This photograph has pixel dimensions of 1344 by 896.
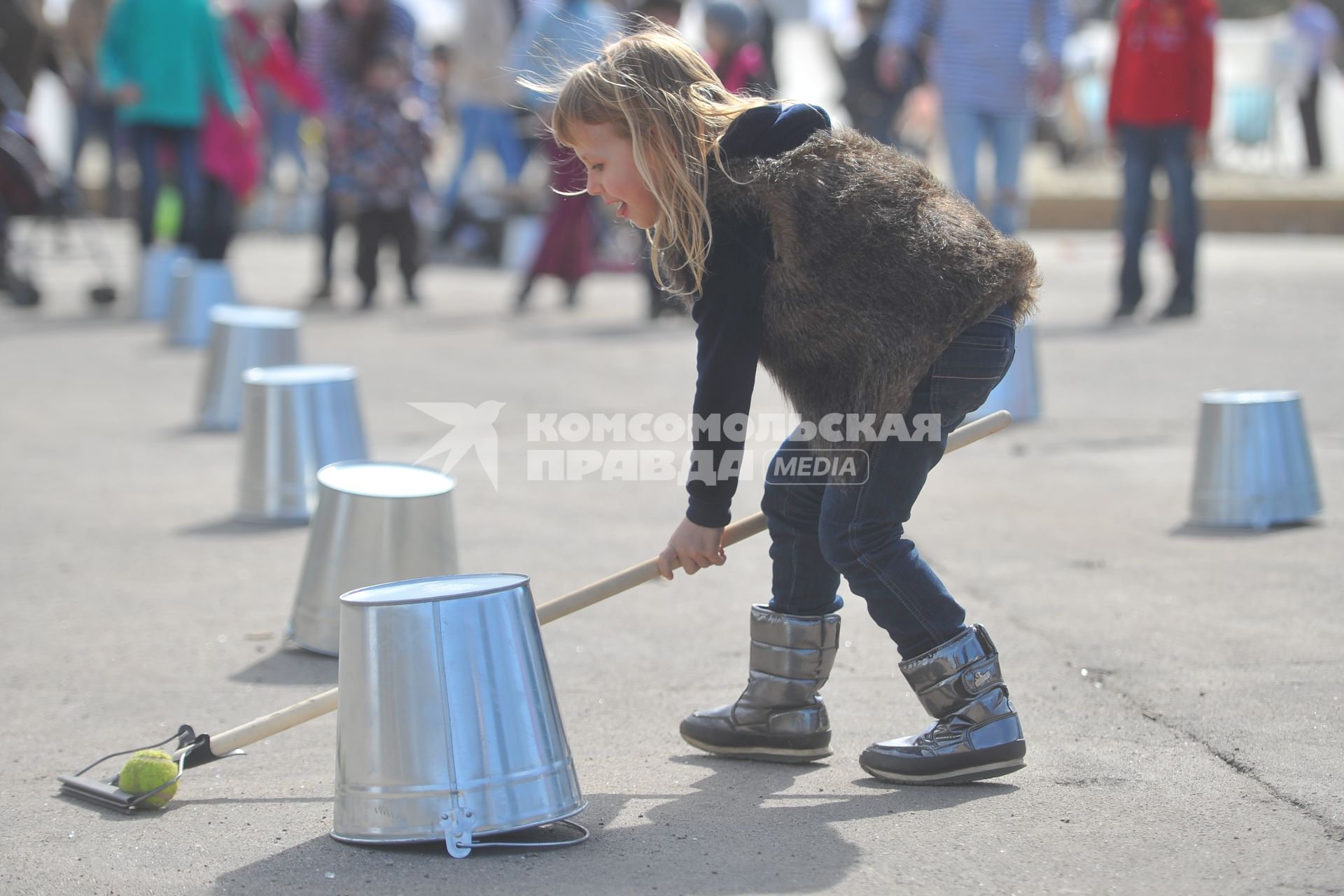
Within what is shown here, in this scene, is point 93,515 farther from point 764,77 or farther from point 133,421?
point 764,77

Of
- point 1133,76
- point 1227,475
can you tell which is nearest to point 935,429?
point 1227,475

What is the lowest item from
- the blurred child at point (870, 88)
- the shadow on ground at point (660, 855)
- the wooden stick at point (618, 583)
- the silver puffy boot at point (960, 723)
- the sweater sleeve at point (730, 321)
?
the shadow on ground at point (660, 855)

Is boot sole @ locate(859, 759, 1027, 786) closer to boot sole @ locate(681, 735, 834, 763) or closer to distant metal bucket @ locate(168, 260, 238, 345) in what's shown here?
boot sole @ locate(681, 735, 834, 763)

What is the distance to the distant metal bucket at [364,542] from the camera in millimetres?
3805

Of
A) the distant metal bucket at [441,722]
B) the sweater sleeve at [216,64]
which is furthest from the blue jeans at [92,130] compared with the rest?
the distant metal bucket at [441,722]

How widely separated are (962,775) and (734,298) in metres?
1.00

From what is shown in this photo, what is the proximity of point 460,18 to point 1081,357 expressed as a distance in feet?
24.2

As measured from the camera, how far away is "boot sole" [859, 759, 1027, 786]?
2.93 metres

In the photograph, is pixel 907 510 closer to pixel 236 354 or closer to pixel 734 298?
pixel 734 298

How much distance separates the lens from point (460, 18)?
13312 millimetres

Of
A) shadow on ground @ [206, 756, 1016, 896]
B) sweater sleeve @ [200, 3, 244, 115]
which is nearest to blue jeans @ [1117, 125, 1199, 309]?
sweater sleeve @ [200, 3, 244, 115]

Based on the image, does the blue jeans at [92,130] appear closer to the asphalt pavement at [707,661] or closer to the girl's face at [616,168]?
the asphalt pavement at [707,661]

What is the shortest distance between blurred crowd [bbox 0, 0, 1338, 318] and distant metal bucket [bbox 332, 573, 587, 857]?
4.06 meters

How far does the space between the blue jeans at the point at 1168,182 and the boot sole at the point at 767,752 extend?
20.1ft
